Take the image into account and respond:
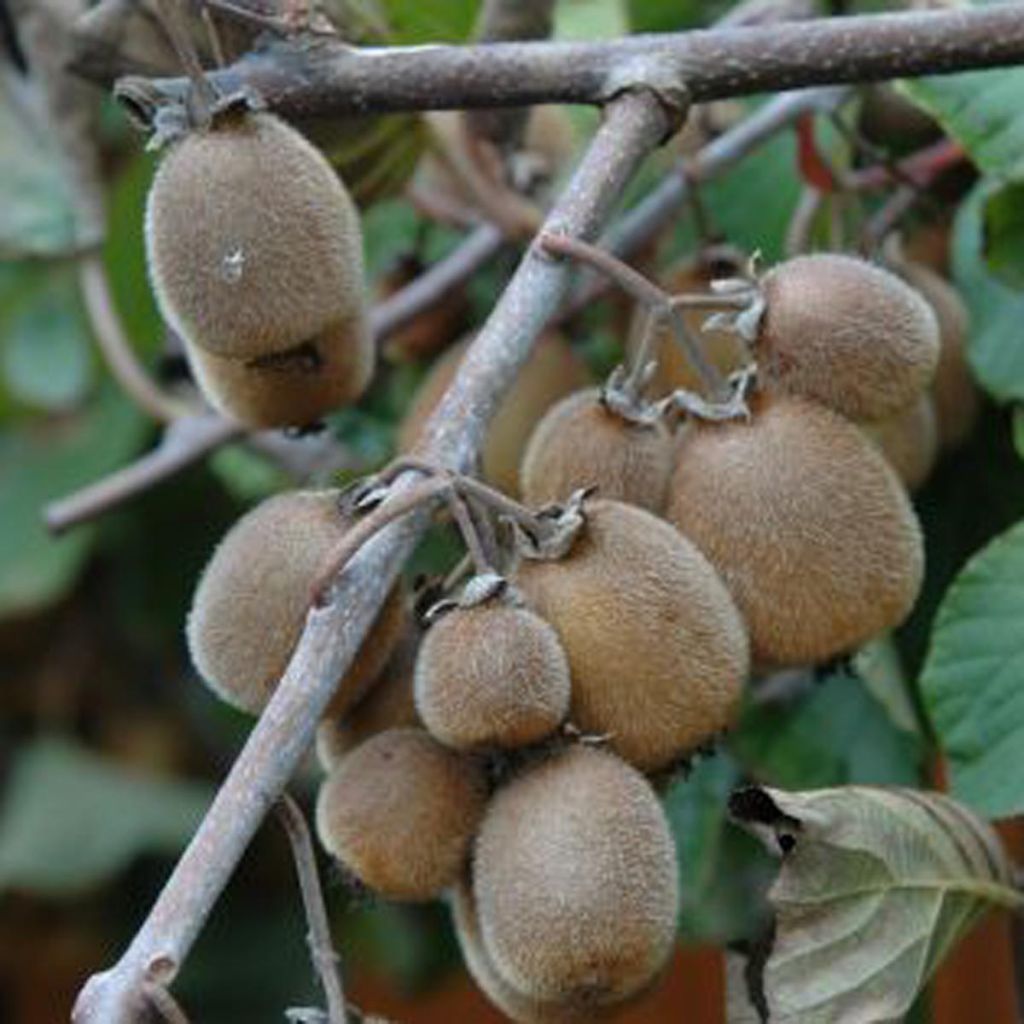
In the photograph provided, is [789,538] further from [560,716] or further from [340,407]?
[340,407]

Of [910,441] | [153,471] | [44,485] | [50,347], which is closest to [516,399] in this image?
[910,441]

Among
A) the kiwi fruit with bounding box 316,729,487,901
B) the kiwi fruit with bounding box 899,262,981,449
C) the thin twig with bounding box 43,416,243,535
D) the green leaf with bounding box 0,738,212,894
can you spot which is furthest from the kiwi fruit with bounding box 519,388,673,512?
the green leaf with bounding box 0,738,212,894

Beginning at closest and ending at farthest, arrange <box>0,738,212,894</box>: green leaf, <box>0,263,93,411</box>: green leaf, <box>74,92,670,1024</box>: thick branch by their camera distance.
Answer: <box>74,92,670,1024</box>: thick branch < <box>0,263,93,411</box>: green leaf < <box>0,738,212,894</box>: green leaf

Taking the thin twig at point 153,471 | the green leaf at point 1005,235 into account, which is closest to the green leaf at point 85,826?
the thin twig at point 153,471

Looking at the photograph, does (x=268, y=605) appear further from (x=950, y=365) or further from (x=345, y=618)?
(x=950, y=365)

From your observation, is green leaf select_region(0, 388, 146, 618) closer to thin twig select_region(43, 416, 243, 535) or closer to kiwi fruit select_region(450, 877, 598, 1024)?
thin twig select_region(43, 416, 243, 535)

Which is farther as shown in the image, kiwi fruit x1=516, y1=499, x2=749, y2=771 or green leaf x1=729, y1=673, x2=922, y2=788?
green leaf x1=729, y1=673, x2=922, y2=788
